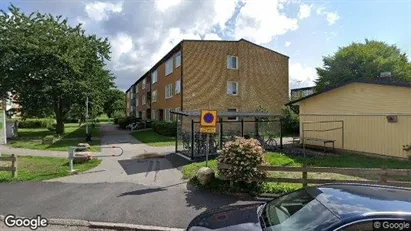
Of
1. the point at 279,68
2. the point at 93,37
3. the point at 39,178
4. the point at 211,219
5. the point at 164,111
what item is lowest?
the point at 39,178

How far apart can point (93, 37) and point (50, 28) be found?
14.2 feet

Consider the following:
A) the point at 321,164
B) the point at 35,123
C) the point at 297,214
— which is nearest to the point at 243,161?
the point at 297,214

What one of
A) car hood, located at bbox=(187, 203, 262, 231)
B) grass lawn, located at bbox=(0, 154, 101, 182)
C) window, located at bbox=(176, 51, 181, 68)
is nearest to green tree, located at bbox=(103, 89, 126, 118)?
window, located at bbox=(176, 51, 181, 68)

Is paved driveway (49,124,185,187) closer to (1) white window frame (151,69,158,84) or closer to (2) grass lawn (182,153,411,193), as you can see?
(2) grass lawn (182,153,411,193)

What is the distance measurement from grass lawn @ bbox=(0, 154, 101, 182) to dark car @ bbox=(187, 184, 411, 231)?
8.64 metres

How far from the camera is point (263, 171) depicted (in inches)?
324

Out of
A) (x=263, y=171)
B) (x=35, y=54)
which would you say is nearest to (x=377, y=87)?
(x=263, y=171)

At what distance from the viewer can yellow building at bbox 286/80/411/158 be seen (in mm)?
13594

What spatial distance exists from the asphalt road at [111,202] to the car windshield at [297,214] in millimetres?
2729

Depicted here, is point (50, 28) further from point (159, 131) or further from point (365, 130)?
point (365, 130)

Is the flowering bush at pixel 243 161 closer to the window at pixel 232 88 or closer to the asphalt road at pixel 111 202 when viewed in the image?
the asphalt road at pixel 111 202

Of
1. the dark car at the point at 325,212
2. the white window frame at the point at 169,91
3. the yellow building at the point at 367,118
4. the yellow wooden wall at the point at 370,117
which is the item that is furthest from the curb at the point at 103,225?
the white window frame at the point at 169,91

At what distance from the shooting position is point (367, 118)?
599 inches

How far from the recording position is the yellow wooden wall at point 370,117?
13593 mm
